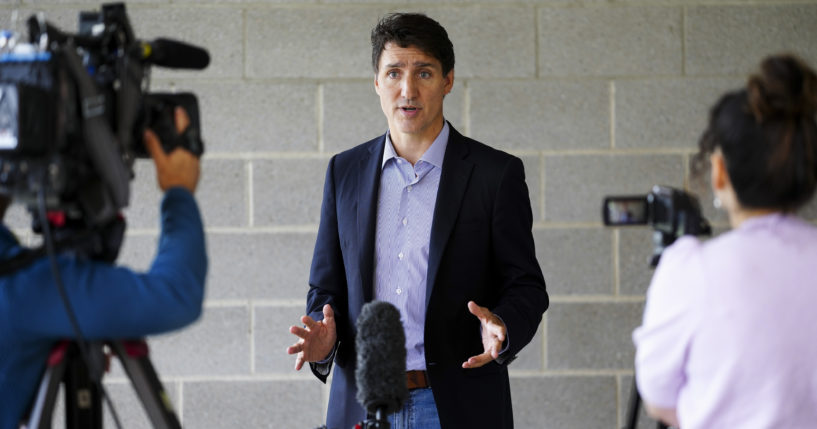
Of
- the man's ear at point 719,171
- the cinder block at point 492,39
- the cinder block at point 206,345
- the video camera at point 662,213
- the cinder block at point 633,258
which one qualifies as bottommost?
the cinder block at point 206,345

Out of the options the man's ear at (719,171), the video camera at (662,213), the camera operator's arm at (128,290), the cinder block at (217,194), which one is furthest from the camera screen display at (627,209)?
the cinder block at (217,194)

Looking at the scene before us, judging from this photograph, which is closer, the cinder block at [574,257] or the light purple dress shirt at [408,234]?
the light purple dress shirt at [408,234]

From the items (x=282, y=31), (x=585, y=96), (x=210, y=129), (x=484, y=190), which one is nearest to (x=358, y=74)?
(x=282, y=31)

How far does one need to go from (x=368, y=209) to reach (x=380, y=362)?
2.08 ft

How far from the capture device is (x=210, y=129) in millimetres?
2723

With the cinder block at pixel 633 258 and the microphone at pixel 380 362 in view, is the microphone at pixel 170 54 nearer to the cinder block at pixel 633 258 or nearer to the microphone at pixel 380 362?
the microphone at pixel 380 362

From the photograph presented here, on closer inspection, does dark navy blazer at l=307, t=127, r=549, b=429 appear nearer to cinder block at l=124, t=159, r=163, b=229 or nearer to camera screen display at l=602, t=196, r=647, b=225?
camera screen display at l=602, t=196, r=647, b=225

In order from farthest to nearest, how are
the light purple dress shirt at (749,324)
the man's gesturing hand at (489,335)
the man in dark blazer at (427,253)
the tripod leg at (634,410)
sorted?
the man in dark blazer at (427,253) → the man's gesturing hand at (489,335) → the tripod leg at (634,410) → the light purple dress shirt at (749,324)

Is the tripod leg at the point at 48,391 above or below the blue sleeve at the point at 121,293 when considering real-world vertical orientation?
below

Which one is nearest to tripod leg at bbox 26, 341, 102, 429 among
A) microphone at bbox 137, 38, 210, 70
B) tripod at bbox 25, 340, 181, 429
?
tripod at bbox 25, 340, 181, 429

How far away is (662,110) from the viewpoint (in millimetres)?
2729

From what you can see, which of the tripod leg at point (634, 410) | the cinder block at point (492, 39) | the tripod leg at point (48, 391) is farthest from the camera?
the cinder block at point (492, 39)

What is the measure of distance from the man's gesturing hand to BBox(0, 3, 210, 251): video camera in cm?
66

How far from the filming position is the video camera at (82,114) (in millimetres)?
1030
